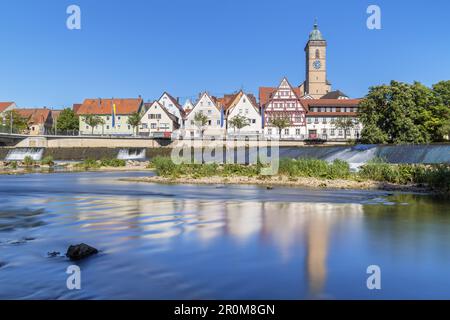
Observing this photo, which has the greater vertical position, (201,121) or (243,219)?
(201,121)

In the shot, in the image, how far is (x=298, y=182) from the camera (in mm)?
35969

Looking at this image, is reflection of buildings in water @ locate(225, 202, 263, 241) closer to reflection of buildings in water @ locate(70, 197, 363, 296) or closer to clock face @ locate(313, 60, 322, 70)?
reflection of buildings in water @ locate(70, 197, 363, 296)

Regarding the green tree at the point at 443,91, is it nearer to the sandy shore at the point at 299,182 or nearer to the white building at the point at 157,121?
the white building at the point at 157,121

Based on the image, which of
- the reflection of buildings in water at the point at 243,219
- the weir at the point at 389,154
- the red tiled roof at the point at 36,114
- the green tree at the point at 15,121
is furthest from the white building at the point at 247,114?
the reflection of buildings in water at the point at 243,219

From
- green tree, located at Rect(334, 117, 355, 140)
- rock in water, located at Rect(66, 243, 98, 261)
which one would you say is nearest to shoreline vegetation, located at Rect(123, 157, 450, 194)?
rock in water, located at Rect(66, 243, 98, 261)

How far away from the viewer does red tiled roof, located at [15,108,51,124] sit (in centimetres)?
14635

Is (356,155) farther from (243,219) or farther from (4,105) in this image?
(4,105)

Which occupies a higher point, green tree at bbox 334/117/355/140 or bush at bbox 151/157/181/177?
green tree at bbox 334/117/355/140

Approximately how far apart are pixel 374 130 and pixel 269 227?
A: 204 ft

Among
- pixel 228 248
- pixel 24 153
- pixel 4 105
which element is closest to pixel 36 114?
pixel 4 105

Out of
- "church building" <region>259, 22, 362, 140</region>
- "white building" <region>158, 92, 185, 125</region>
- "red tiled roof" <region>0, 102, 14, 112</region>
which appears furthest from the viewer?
"red tiled roof" <region>0, 102, 14, 112</region>

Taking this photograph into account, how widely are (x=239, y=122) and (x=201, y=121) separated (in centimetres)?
953

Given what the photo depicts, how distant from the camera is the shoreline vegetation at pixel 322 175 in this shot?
3181cm
